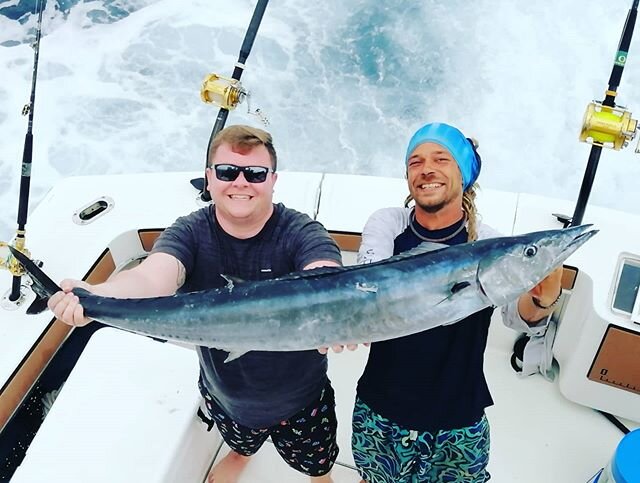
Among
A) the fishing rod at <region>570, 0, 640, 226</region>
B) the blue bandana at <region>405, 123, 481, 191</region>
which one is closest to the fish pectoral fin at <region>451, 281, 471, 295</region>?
the blue bandana at <region>405, 123, 481, 191</region>

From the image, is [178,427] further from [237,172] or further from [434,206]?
[434,206]

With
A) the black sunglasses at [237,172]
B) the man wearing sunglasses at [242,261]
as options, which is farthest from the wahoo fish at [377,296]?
the black sunglasses at [237,172]

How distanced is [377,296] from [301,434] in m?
0.80

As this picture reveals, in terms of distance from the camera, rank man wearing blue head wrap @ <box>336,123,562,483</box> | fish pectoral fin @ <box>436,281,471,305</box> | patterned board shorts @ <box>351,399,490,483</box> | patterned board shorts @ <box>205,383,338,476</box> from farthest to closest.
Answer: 1. patterned board shorts @ <box>205,383,338,476</box>
2. patterned board shorts @ <box>351,399,490,483</box>
3. man wearing blue head wrap @ <box>336,123,562,483</box>
4. fish pectoral fin @ <box>436,281,471,305</box>

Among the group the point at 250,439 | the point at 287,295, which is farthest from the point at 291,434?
the point at 287,295

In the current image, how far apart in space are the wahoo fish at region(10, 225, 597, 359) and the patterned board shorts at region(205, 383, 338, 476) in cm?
57

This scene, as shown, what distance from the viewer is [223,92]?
8.81 ft

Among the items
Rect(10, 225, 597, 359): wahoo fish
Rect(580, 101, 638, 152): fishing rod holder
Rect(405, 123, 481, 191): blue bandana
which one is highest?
Rect(580, 101, 638, 152): fishing rod holder

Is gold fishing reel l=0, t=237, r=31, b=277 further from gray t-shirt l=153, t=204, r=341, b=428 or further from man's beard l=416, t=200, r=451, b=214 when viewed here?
man's beard l=416, t=200, r=451, b=214

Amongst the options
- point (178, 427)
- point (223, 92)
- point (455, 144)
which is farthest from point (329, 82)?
point (178, 427)

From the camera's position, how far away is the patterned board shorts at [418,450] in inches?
75.1

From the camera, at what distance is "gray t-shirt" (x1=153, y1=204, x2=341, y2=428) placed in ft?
5.68

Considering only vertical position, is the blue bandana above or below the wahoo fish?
above

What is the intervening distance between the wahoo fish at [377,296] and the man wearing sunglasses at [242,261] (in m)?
0.15
